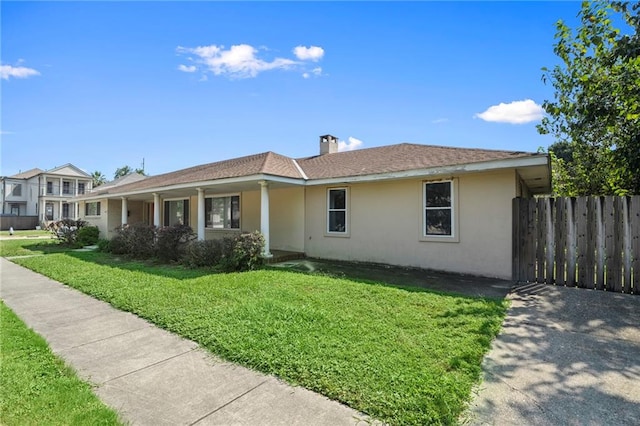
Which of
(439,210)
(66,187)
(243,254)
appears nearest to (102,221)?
(243,254)

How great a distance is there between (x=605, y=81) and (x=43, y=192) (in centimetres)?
5597

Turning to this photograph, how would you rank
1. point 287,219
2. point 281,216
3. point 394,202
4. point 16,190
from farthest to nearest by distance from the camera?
point 16,190 → point 281,216 → point 287,219 → point 394,202

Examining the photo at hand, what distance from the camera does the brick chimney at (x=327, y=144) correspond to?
48.2 feet

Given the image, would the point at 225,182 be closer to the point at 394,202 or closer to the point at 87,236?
the point at 394,202

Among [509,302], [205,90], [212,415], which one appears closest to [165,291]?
[212,415]

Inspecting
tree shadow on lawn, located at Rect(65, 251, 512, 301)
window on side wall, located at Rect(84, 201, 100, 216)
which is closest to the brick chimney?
tree shadow on lawn, located at Rect(65, 251, 512, 301)

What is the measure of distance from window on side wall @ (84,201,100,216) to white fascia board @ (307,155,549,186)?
20.0 m

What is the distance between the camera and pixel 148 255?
11836 millimetres

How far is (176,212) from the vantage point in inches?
698

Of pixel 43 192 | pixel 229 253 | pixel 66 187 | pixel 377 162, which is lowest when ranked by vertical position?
pixel 229 253

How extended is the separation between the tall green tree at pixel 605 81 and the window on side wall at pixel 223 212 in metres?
12.3

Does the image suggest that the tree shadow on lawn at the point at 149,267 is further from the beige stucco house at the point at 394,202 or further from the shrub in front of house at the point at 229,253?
the beige stucco house at the point at 394,202

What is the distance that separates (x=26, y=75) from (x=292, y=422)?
11.5 meters

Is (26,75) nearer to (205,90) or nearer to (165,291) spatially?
(205,90)
